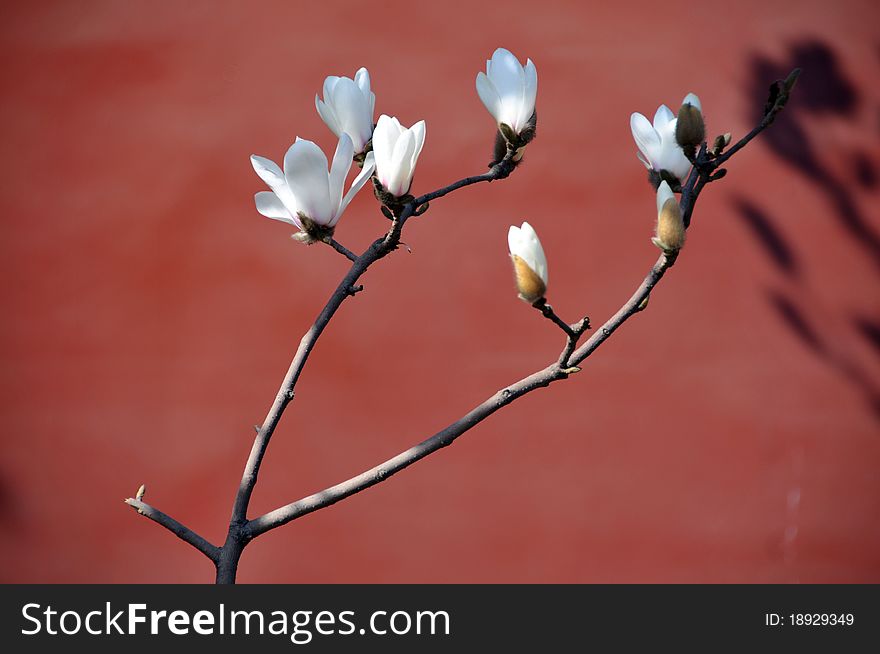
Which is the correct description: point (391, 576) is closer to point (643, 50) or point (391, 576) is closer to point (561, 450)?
point (561, 450)

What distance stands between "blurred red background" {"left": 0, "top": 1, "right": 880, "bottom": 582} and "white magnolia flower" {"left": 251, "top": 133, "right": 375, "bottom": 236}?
35.7 inches

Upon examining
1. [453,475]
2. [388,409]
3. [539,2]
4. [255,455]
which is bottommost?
[255,455]

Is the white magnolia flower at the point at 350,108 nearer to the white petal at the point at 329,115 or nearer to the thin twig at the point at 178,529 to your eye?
the white petal at the point at 329,115

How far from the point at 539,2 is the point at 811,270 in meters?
0.71

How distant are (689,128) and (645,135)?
6 centimetres

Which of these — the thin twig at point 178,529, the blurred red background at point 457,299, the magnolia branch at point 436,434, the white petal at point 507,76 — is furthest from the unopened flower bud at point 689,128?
the blurred red background at point 457,299

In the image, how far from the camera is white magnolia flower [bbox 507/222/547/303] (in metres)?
0.47

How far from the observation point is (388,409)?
1456 millimetres

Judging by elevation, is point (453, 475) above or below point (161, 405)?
below

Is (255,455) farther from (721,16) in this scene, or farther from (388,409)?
(721,16)

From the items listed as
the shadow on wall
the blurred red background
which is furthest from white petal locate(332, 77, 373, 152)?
the shadow on wall

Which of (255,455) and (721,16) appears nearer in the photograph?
(255,455)

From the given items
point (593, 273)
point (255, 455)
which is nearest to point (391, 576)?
point (593, 273)

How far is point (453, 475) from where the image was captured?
4.80 feet
